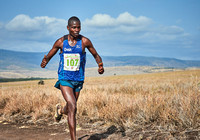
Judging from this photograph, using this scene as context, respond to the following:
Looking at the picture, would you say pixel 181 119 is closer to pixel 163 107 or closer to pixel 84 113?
pixel 163 107

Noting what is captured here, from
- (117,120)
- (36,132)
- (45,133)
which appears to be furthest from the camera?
(36,132)

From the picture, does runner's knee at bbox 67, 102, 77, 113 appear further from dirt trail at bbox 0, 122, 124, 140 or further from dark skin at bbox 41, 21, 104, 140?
dirt trail at bbox 0, 122, 124, 140

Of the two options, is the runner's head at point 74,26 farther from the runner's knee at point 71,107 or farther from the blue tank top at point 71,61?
the runner's knee at point 71,107

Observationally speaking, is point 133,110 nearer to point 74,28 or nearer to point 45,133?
point 45,133

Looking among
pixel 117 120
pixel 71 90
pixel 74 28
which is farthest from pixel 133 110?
pixel 74 28

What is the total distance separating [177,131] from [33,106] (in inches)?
252

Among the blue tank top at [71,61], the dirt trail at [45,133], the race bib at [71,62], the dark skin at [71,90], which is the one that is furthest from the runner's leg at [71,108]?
the dirt trail at [45,133]

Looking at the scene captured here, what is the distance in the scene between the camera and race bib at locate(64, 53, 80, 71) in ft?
18.1

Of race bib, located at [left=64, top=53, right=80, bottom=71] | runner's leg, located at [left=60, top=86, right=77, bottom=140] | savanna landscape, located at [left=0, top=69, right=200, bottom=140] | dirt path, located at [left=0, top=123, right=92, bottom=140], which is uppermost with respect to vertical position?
race bib, located at [left=64, top=53, right=80, bottom=71]

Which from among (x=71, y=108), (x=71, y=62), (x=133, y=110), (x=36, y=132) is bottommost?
(x=36, y=132)

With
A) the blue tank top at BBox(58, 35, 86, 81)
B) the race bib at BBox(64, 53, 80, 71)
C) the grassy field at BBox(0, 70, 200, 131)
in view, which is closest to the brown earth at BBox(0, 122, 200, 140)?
the grassy field at BBox(0, 70, 200, 131)

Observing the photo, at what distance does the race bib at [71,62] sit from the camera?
18.1 feet

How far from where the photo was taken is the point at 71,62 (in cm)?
553

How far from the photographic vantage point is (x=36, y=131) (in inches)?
295
